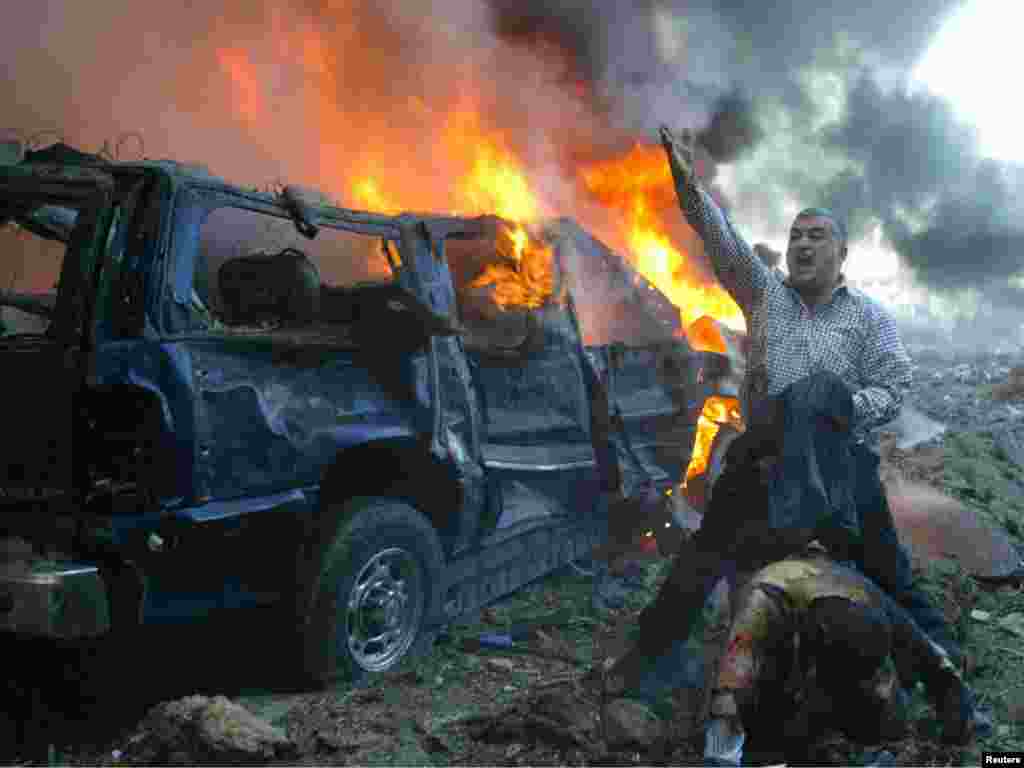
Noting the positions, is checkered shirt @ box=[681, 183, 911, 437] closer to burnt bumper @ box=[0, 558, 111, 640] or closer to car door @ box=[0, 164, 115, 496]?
car door @ box=[0, 164, 115, 496]

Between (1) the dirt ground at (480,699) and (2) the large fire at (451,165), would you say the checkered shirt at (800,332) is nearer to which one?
(1) the dirt ground at (480,699)

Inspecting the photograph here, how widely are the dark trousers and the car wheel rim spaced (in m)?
1.12

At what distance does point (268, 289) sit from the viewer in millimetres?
3715

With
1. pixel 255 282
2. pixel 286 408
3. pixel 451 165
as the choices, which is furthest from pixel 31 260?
pixel 451 165

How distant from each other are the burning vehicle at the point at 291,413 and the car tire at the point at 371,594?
0.04 feet

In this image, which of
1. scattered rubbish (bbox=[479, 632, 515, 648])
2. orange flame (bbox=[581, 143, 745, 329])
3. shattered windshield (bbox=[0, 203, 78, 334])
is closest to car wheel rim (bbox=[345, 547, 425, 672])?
scattered rubbish (bbox=[479, 632, 515, 648])

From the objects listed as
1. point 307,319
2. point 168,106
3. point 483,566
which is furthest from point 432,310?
point 168,106

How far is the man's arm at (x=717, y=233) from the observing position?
3.82 metres

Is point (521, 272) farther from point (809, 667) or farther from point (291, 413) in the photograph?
point (809, 667)

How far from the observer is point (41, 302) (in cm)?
366

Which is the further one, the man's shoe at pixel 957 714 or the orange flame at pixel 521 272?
the orange flame at pixel 521 272

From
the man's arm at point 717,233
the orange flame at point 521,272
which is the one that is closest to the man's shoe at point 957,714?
the man's arm at point 717,233

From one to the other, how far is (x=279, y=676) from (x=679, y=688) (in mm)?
1746

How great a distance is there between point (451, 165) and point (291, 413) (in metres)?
9.27
